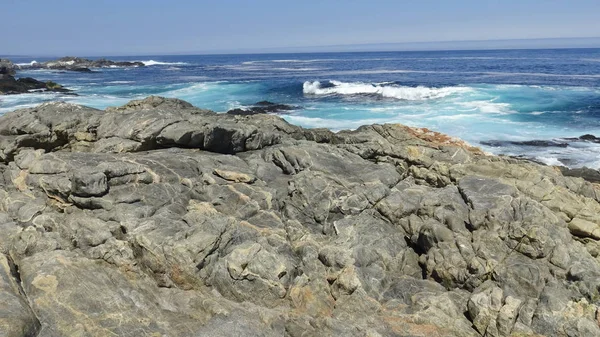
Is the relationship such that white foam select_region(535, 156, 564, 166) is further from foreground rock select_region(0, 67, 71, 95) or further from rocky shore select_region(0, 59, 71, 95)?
foreground rock select_region(0, 67, 71, 95)

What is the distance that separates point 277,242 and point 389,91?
→ 49385 mm

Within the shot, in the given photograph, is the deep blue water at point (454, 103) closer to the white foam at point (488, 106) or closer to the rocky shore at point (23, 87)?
the white foam at point (488, 106)

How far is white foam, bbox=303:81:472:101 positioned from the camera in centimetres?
5572

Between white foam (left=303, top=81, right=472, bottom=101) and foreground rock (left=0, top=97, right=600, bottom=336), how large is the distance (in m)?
42.2

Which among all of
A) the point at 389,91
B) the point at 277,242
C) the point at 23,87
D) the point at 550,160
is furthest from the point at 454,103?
the point at 23,87

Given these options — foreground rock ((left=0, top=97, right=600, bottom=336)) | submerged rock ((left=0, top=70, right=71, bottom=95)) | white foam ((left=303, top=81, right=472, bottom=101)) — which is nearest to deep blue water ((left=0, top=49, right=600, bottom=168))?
white foam ((left=303, top=81, right=472, bottom=101))

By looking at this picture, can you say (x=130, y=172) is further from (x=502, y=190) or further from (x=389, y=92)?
(x=389, y=92)

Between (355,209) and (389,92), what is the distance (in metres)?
46.8

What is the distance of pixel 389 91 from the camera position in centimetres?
5734

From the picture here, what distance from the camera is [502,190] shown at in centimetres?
1240

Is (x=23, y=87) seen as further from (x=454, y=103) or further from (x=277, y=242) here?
(x=277, y=242)

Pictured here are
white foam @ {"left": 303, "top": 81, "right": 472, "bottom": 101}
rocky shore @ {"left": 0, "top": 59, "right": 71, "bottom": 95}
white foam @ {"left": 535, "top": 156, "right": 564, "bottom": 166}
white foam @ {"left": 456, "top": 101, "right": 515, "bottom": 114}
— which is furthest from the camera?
white foam @ {"left": 303, "top": 81, "right": 472, "bottom": 101}

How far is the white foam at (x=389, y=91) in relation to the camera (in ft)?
183

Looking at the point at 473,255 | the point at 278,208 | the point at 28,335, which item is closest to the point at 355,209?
the point at 278,208
